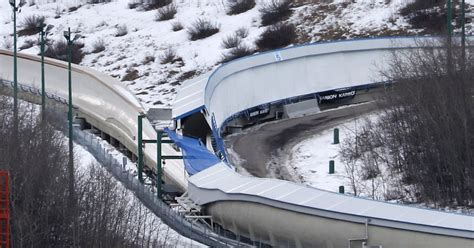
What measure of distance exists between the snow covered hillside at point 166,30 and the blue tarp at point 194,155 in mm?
15915

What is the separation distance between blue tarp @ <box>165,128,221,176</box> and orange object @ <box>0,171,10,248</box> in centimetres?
1434

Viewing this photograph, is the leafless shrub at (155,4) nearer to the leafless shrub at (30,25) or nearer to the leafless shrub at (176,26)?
the leafless shrub at (176,26)

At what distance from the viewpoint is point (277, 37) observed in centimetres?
7344

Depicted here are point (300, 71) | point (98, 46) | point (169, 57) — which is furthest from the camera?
point (98, 46)

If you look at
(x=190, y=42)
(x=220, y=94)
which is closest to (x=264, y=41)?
(x=190, y=42)

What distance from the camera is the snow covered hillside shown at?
232ft

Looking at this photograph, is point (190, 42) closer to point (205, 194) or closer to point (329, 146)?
point (329, 146)

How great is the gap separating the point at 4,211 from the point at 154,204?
40.1ft

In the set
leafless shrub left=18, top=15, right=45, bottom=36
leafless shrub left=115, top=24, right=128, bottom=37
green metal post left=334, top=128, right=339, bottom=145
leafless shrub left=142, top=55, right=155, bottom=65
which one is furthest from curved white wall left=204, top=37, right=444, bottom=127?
leafless shrub left=18, top=15, right=45, bottom=36

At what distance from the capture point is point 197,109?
51219 millimetres

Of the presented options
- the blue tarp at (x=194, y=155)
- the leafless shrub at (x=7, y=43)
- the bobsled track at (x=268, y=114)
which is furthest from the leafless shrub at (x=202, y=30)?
the blue tarp at (x=194, y=155)

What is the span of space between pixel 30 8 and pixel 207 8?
1381cm

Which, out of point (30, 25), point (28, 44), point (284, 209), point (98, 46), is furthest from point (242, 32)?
point (284, 209)

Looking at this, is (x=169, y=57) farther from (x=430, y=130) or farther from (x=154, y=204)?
(x=154, y=204)
